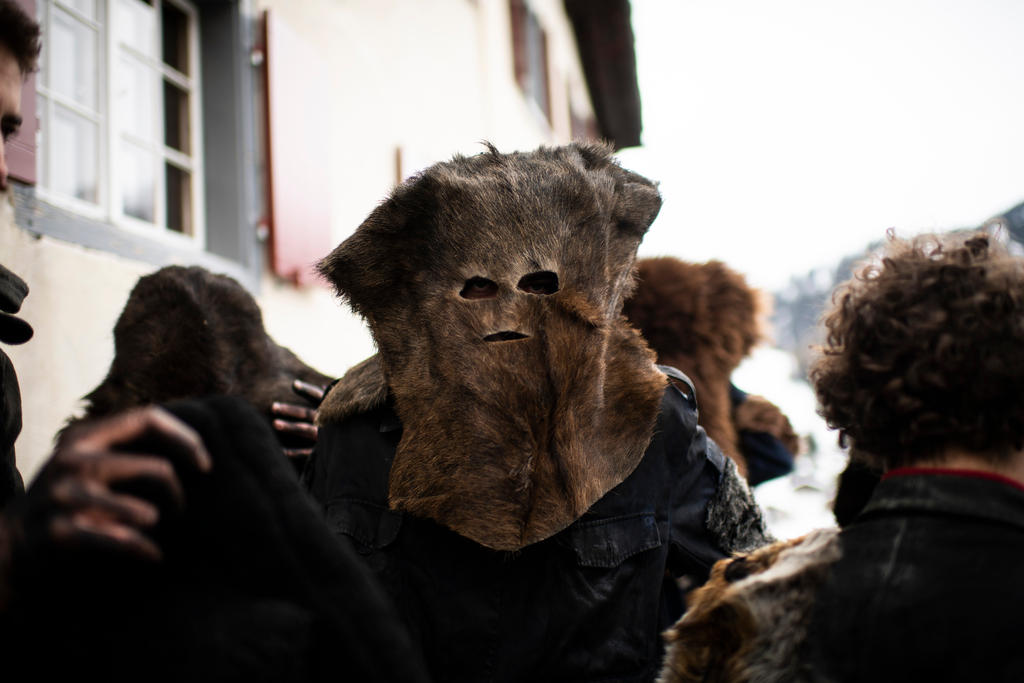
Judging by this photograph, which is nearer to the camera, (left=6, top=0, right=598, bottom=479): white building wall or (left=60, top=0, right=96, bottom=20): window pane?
(left=6, top=0, right=598, bottom=479): white building wall

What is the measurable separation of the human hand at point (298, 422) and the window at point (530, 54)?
8.23 meters

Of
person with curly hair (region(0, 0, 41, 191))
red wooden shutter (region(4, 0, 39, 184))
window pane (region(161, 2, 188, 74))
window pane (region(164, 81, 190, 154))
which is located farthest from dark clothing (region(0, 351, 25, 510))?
window pane (region(161, 2, 188, 74))

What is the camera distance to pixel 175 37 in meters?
4.41

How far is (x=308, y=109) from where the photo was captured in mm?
4930

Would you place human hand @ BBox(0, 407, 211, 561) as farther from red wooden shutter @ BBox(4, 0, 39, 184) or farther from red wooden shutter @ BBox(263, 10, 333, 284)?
red wooden shutter @ BBox(263, 10, 333, 284)

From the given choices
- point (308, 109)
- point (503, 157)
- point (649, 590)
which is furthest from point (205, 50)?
point (649, 590)

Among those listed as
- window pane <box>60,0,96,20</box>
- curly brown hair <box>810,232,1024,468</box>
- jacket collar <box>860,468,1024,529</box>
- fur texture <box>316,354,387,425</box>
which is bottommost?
jacket collar <box>860,468,1024,529</box>

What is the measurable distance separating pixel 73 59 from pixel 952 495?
3637mm

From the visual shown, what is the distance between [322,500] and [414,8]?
566 cm

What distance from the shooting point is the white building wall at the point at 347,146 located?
3000 millimetres

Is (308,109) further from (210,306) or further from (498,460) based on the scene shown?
(498,460)

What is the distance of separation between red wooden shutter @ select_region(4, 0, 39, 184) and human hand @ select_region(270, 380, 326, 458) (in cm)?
126

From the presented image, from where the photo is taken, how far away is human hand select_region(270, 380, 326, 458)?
8.36ft

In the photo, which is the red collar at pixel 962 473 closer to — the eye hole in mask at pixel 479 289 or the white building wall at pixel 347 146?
the eye hole in mask at pixel 479 289
